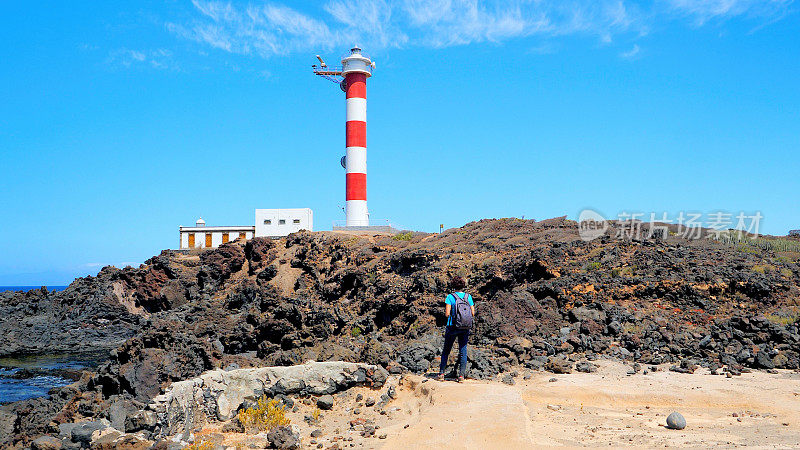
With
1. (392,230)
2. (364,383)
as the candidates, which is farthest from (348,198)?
(364,383)

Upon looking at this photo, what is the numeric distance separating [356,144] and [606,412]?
3090 centimetres

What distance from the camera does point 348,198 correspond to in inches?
1518

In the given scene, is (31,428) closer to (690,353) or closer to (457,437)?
(457,437)

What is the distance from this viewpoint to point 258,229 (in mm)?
44312

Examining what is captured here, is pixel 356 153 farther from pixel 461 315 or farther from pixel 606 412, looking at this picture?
pixel 606 412

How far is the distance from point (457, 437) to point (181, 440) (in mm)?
3747

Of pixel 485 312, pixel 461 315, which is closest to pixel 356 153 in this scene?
pixel 485 312

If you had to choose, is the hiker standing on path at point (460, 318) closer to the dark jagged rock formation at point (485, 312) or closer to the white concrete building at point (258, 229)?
the dark jagged rock formation at point (485, 312)

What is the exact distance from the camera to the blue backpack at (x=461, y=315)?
32.2 ft

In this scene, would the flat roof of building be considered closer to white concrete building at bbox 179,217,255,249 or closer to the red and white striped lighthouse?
white concrete building at bbox 179,217,255,249

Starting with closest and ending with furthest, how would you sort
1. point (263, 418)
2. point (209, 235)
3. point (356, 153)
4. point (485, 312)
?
point (263, 418), point (485, 312), point (356, 153), point (209, 235)

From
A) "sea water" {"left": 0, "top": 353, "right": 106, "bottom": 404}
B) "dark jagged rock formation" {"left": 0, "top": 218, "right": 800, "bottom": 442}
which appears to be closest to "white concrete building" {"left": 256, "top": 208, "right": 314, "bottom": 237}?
"dark jagged rock formation" {"left": 0, "top": 218, "right": 800, "bottom": 442}

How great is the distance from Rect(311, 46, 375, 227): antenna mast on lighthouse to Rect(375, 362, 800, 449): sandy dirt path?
28397 mm

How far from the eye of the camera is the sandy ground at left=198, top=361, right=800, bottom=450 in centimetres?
750
